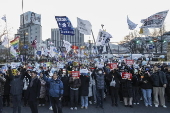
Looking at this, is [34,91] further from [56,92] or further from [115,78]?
[115,78]

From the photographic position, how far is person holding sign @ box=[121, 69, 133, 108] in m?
7.89

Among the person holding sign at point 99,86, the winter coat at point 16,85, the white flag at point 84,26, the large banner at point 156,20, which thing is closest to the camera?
the winter coat at point 16,85

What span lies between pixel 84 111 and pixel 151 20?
748 cm

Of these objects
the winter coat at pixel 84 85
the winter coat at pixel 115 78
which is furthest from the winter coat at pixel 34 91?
the winter coat at pixel 115 78

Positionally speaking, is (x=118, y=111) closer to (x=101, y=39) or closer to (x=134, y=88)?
(x=134, y=88)

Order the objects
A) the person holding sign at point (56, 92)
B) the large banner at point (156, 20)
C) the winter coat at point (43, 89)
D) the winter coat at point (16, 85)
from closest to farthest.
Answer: the person holding sign at point (56, 92) < the winter coat at point (16, 85) < the winter coat at point (43, 89) < the large banner at point (156, 20)

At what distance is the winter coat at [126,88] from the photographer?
789 centimetres

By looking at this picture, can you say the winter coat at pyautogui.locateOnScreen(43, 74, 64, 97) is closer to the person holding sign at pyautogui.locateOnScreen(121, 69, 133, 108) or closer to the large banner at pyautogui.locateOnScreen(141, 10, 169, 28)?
the person holding sign at pyautogui.locateOnScreen(121, 69, 133, 108)

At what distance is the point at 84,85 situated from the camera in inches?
314

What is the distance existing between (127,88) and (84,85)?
6.72 feet

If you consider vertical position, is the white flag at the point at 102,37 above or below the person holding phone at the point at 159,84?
above

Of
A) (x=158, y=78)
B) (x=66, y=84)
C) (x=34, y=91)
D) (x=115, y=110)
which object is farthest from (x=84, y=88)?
(x=158, y=78)

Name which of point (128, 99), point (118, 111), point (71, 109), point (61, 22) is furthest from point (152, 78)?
point (61, 22)

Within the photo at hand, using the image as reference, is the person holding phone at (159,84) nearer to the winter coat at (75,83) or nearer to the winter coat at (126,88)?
the winter coat at (126,88)
